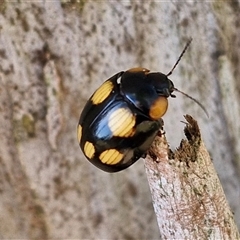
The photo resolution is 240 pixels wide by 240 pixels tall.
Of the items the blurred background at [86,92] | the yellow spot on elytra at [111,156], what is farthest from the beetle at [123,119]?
the blurred background at [86,92]

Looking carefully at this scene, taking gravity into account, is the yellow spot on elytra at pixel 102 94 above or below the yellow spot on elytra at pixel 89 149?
above

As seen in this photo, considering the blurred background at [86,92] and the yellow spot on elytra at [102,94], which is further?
the blurred background at [86,92]

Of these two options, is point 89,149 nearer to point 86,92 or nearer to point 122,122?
point 122,122

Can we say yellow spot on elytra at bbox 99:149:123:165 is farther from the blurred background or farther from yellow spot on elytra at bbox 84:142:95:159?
the blurred background

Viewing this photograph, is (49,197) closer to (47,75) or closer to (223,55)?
(47,75)

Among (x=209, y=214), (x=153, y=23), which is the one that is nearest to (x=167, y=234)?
(x=209, y=214)

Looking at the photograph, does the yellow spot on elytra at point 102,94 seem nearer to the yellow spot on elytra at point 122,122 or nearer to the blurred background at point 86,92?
the yellow spot on elytra at point 122,122
